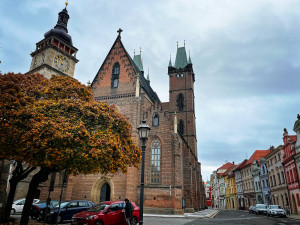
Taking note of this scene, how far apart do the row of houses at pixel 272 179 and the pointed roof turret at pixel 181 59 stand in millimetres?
25064

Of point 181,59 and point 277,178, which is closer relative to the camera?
point 277,178

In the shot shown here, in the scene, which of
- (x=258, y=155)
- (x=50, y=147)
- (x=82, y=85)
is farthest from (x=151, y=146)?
(x=258, y=155)

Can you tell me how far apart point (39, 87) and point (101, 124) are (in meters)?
4.95

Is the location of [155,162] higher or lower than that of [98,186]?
higher

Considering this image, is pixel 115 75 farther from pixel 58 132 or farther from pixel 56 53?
pixel 58 132

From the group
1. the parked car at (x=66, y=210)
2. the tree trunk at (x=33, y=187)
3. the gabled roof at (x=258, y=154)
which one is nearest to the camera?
the tree trunk at (x=33, y=187)

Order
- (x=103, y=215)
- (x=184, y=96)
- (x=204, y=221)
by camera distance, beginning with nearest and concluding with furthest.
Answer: (x=103, y=215) → (x=204, y=221) → (x=184, y=96)

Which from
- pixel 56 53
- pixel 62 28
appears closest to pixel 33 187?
pixel 56 53

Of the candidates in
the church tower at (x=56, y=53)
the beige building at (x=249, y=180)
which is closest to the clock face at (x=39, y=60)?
the church tower at (x=56, y=53)

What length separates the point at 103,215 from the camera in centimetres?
1191

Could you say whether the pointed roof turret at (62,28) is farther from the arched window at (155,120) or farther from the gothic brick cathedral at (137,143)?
the arched window at (155,120)

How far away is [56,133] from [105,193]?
18837 mm

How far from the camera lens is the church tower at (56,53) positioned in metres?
37.9

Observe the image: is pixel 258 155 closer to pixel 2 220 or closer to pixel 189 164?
pixel 189 164
